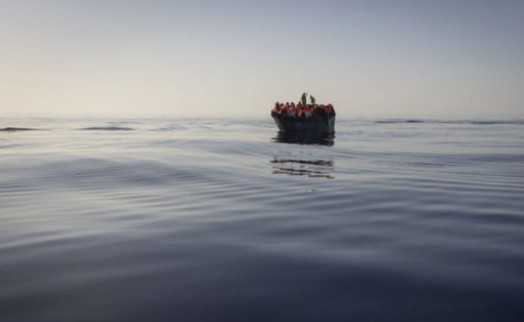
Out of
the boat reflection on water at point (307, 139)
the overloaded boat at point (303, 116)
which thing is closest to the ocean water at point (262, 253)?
the boat reflection on water at point (307, 139)

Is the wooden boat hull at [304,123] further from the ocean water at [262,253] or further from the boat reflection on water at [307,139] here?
the ocean water at [262,253]

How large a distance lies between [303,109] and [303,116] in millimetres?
1795

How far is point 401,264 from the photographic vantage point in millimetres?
3461

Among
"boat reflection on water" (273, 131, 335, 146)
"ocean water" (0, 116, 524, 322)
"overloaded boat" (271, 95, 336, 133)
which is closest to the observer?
"ocean water" (0, 116, 524, 322)

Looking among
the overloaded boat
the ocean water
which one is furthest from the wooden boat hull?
the ocean water

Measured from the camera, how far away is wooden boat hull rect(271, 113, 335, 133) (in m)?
39.0

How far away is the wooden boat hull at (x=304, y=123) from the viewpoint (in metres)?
39.0

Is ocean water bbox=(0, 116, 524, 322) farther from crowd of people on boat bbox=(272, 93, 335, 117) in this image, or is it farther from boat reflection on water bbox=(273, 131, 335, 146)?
crowd of people on boat bbox=(272, 93, 335, 117)

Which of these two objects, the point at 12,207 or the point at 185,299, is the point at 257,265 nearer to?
the point at 185,299

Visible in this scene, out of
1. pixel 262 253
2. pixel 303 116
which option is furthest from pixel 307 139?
pixel 262 253

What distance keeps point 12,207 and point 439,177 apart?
378 inches

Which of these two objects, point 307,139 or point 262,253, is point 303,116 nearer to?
point 307,139

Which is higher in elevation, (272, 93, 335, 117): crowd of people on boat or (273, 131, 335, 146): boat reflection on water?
(272, 93, 335, 117): crowd of people on boat

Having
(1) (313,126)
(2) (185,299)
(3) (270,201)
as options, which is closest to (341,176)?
(3) (270,201)
